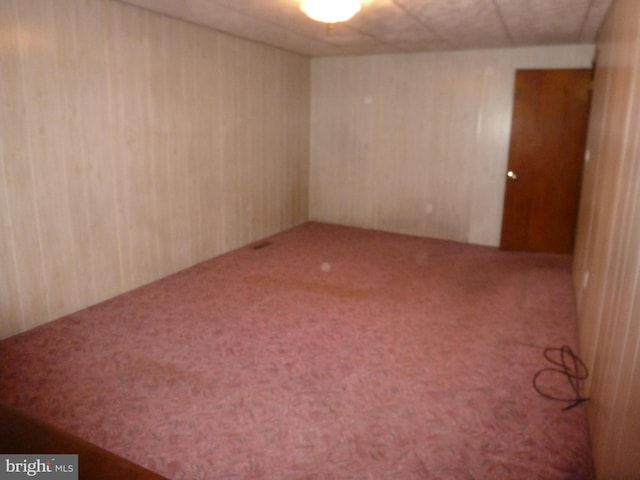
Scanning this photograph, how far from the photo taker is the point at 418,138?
6328 millimetres

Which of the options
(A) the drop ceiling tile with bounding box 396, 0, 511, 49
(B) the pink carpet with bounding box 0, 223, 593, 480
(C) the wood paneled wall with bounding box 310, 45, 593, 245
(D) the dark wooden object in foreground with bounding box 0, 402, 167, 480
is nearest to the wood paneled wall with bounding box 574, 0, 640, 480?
(B) the pink carpet with bounding box 0, 223, 593, 480

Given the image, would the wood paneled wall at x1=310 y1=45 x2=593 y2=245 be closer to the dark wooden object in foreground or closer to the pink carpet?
the pink carpet

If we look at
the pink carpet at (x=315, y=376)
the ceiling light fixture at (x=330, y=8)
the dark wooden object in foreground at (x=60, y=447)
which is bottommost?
the pink carpet at (x=315, y=376)

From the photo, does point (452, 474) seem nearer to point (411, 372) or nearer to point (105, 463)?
point (411, 372)

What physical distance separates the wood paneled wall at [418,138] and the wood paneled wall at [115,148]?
1.27m

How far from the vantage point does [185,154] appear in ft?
15.6

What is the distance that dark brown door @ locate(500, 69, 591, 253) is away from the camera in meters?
5.27

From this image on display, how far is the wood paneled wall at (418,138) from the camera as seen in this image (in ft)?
19.0

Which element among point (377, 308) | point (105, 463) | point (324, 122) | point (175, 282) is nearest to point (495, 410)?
point (377, 308)

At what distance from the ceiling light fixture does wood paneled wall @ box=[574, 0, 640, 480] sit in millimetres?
1694

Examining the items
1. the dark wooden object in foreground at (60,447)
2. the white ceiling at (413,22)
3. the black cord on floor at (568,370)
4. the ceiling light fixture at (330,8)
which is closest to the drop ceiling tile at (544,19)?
the white ceiling at (413,22)

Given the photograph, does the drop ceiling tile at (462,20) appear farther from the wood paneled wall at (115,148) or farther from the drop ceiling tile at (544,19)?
the wood paneled wall at (115,148)

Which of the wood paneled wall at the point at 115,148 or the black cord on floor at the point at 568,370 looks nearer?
the black cord on floor at the point at 568,370

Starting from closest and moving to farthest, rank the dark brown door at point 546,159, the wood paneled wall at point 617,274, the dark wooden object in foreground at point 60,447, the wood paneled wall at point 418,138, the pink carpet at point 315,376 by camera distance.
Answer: the dark wooden object in foreground at point 60,447 → the wood paneled wall at point 617,274 → the pink carpet at point 315,376 → the dark brown door at point 546,159 → the wood paneled wall at point 418,138
